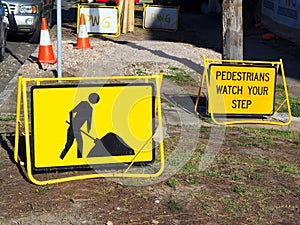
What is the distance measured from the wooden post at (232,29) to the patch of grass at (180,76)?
1.46 m

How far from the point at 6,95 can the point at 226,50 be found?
3.66 metres

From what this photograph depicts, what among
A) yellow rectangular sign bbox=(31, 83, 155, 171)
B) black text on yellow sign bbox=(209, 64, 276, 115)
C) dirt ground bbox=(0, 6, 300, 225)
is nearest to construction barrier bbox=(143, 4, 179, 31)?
black text on yellow sign bbox=(209, 64, 276, 115)

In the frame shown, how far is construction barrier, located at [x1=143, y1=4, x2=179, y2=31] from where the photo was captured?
21375 mm

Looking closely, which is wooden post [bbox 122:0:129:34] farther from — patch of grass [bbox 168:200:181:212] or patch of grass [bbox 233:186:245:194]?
patch of grass [bbox 168:200:181:212]

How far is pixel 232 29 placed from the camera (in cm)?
1084

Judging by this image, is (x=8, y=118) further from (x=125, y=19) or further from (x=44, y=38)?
(x=125, y=19)

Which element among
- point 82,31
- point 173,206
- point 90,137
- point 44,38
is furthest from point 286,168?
point 82,31

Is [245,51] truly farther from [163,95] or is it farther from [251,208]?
[251,208]

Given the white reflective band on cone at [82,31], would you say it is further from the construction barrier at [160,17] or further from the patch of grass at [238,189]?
the patch of grass at [238,189]

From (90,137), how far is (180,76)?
660 centimetres

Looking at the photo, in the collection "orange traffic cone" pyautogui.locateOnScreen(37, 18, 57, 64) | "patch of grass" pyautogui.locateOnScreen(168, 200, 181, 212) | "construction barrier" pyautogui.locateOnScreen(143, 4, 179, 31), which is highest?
"patch of grass" pyautogui.locateOnScreen(168, 200, 181, 212)

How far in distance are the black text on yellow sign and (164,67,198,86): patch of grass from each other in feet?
9.51

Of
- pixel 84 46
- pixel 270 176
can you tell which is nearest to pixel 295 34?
pixel 84 46

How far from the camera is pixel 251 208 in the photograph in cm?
579
